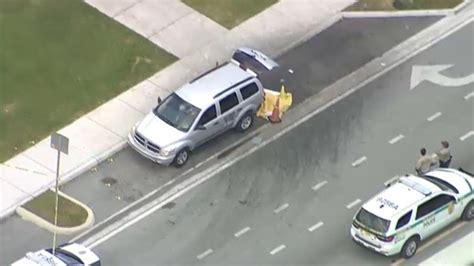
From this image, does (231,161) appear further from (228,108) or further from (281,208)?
(281,208)

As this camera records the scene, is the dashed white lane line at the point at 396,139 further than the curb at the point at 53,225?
Yes

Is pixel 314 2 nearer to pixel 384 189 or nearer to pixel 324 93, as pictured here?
pixel 324 93

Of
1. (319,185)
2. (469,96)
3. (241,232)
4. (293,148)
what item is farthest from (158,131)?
(469,96)

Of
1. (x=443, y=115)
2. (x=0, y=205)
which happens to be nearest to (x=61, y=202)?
(x=0, y=205)

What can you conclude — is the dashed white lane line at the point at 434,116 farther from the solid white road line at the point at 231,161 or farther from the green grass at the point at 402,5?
the green grass at the point at 402,5

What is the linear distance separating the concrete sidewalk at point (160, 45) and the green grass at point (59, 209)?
0.34m

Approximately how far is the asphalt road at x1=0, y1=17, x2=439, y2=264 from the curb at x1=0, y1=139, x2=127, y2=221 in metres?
0.16

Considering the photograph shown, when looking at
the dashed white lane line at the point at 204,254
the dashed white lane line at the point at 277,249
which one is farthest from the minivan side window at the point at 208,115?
the dashed white lane line at the point at 277,249

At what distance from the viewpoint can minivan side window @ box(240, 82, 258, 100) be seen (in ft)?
150

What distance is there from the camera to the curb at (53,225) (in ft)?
139

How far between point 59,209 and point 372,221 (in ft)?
27.0

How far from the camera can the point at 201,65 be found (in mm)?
49031

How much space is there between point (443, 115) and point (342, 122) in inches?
113

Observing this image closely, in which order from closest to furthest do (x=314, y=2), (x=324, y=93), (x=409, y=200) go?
1. (x=409, y=200)
2. (x=324, y=93)
3. (x=314, y=2)
